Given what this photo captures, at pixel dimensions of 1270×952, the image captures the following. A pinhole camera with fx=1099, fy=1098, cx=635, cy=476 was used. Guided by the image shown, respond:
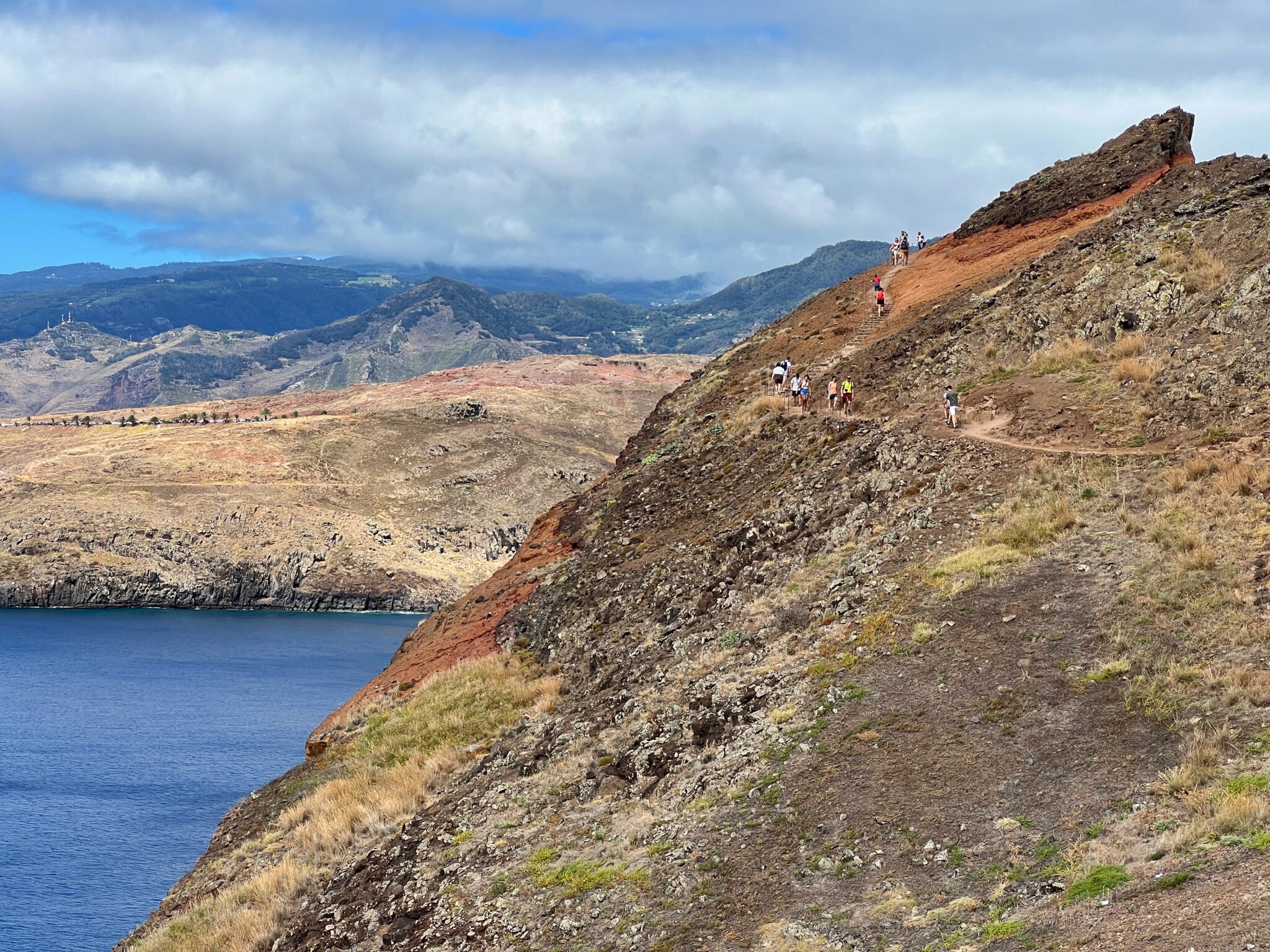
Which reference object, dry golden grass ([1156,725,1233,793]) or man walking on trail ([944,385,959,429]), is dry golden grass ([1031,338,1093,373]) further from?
dry golden grass ([1156,725,1233,793])

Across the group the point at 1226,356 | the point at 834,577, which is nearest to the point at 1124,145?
the point at 1226,356

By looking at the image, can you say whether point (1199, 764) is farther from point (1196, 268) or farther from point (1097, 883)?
point (1196, 268)

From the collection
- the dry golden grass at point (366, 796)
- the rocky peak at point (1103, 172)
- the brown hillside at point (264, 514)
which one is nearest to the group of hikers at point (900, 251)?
the rocky peak at point (1103, 172)

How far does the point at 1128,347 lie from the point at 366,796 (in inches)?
881

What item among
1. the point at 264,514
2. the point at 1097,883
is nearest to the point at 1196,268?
the point at 1097,883

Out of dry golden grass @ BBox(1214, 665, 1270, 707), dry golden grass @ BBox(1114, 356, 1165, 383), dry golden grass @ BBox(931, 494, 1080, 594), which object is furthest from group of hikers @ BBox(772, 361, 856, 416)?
dry golden grass @ BBox(1214, 665, 1270, 707)

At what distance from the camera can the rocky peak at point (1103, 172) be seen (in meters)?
42.2

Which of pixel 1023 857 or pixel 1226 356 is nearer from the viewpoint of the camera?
pixel 1023 857

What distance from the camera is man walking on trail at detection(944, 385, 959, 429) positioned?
27891mm

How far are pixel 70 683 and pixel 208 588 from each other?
2273 inches

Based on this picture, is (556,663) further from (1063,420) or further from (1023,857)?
(1023,857)

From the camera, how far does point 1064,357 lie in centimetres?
2994

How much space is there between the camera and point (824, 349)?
1658 inches

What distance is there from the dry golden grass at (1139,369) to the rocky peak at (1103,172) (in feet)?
57.7
